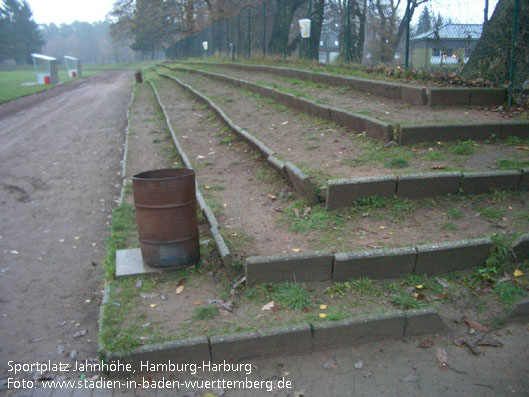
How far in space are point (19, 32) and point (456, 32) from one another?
96021 mm

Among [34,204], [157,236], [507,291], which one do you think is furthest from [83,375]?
[34,204]

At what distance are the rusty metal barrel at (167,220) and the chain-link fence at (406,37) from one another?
619cm

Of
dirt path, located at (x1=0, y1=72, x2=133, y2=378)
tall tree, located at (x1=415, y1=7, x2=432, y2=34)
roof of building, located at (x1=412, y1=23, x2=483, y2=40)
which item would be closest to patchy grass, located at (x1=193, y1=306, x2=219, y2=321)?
dirt path, located at (x1=0, y1=72, x2=133, y2=378)

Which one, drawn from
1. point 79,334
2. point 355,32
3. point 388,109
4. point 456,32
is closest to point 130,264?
point 79,334

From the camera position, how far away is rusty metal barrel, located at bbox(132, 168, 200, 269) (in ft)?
14.7

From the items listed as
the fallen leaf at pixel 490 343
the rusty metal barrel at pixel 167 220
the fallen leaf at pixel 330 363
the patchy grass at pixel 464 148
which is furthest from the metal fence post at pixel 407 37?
the fallen leaf at pixel 330 363

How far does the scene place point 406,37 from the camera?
1074cm

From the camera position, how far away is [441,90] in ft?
25.8

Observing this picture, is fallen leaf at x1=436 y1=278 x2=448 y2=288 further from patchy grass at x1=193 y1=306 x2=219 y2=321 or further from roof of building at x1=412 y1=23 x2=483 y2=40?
roof of building at x1=412 y1=23 x2=483 y2=40

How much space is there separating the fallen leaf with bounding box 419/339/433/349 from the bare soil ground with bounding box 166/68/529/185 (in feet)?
7.74

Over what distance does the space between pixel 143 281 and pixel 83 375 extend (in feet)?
3.91

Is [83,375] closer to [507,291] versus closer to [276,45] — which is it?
[507,291]

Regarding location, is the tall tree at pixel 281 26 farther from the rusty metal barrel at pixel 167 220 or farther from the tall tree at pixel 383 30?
the rusty metal barrel at pixel 167 220

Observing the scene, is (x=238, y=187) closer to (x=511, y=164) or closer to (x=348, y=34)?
(x=511, y=164)
